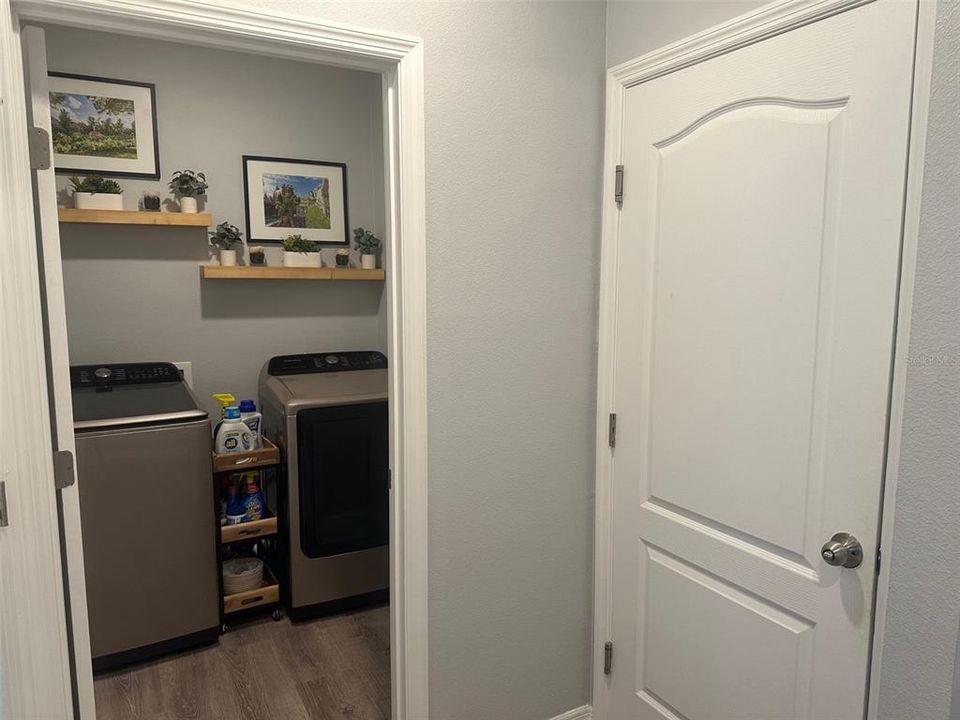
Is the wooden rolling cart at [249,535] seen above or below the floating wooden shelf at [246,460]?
below

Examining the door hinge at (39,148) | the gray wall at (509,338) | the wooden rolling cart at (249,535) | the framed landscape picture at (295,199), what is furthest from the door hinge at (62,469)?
the framed landscape picture at (295,199)

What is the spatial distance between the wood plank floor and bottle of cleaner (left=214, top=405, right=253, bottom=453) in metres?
0.77

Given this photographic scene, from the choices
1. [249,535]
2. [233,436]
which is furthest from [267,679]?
[233,436]

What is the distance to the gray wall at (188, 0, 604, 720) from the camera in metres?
1.69

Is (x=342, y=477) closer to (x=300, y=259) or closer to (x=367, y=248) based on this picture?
(x=300, y=259)

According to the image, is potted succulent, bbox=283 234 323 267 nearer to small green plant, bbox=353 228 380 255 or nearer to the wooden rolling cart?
small green plant, bbox=353 228 380 255

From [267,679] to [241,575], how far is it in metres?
0.50

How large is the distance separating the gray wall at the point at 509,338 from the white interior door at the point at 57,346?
2.44 ft

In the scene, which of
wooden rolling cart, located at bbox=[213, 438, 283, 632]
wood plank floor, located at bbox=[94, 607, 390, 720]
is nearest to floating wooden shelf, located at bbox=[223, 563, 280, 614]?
wooden rolling cart, located at bbox=[213, 438, 283, 632]

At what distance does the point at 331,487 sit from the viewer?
276 cm

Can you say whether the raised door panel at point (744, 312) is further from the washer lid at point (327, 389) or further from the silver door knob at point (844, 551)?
the washer lid at point (327, 389)

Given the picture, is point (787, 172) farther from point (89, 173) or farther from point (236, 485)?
point (89, 173)

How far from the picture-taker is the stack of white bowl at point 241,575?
278cm

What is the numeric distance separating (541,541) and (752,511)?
65 cm
